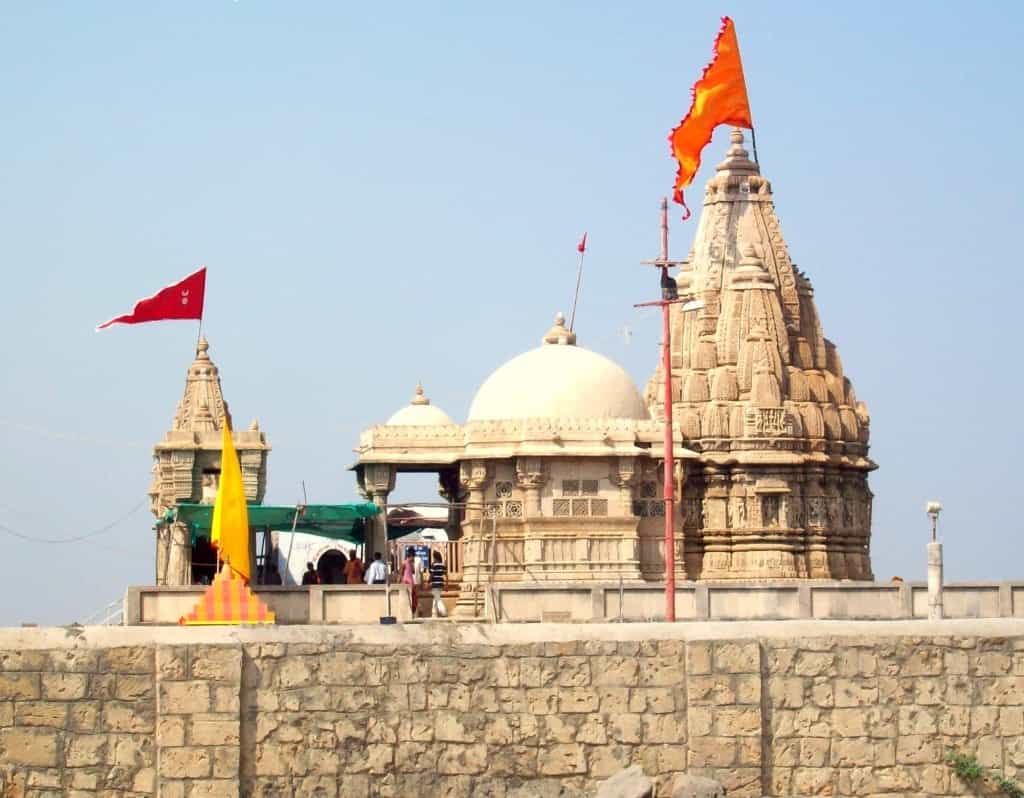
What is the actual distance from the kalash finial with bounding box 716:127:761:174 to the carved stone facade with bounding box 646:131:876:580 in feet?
0.11

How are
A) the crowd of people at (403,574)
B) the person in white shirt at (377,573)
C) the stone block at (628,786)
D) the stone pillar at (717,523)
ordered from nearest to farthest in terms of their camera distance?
the stone block at (628,786) → the person in white shirt at (377,573) → the crowd of people at (403,574) → the stone pillar at (717,523)

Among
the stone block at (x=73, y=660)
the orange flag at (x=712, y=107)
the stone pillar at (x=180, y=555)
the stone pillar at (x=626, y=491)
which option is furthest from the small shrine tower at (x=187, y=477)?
the stone block at (x=73, y=660)

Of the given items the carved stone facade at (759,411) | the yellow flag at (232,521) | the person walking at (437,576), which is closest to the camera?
the yellow flag at (232,521)

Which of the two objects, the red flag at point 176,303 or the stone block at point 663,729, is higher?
the red flag at point 176,303

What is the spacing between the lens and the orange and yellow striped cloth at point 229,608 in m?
21.4

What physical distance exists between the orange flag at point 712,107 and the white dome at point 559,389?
683 cm

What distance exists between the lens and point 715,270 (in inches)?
1738

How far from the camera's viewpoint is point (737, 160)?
45312 millimetres

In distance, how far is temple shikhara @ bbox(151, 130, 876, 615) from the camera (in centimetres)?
3472

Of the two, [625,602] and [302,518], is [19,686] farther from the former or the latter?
[302,518]

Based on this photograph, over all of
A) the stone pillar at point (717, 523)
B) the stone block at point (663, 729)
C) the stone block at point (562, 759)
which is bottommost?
the stone block at point (562, 759)

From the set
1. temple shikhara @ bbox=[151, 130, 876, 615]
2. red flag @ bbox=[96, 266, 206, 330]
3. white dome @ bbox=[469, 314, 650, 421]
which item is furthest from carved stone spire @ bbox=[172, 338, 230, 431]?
red flag @ bbox=[96, 266, 206, 330]

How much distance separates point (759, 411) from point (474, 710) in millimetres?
23563

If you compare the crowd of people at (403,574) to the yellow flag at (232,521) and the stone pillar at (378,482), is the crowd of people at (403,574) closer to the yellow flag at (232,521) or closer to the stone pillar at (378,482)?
the stone pillar at (378,482)
